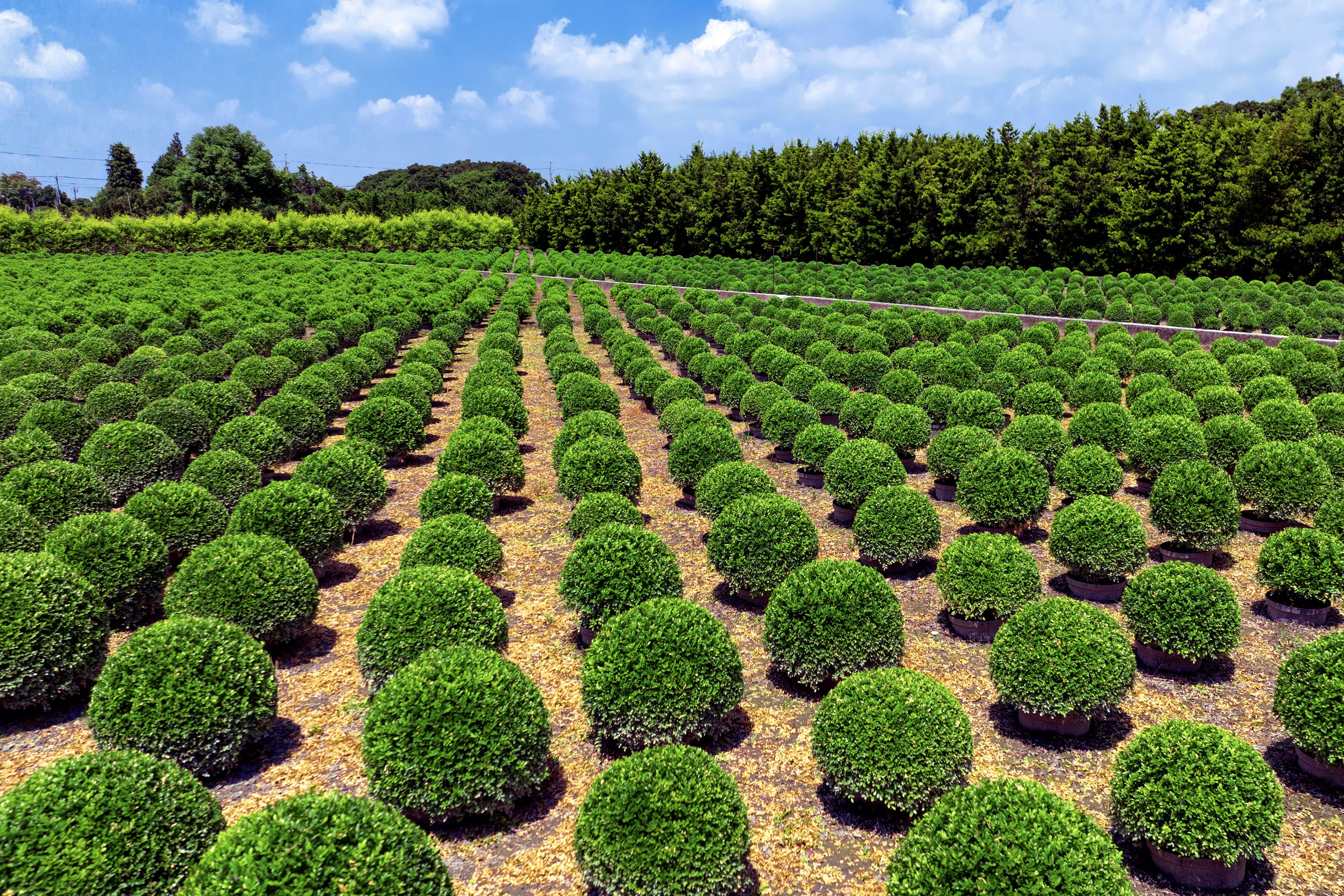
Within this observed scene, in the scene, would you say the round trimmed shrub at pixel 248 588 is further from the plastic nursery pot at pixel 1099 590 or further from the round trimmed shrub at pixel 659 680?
the plastic nursery pot at pixel 1099 590

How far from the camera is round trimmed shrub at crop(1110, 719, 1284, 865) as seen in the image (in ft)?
23.2

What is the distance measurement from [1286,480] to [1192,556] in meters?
2.55

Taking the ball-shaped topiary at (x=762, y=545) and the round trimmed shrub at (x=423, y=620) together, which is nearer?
the round trimmed shrub at (x=423, y=620)

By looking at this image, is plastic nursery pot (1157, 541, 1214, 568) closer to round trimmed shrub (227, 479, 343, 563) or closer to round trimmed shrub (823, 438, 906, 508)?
round trimmed shrub (823, 438, 906, 508)

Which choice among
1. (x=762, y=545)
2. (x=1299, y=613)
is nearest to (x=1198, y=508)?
(x=1299, y=613)

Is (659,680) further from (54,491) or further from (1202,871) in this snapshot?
(54,491)

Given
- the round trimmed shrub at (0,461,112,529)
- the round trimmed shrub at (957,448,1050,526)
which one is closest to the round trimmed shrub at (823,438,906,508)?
the round trimmed shrub at (957,448,1050,526)

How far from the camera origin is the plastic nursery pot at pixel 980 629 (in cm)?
1200

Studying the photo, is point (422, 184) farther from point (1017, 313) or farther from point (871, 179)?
point (1017, 313)

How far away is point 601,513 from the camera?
13.6 metres

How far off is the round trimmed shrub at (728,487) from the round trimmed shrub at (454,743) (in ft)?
21.6

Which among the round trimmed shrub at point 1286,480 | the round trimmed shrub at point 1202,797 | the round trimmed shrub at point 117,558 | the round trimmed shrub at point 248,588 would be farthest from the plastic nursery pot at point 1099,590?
the round trimmed shrub at point 117,558

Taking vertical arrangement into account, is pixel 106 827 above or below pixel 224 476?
below

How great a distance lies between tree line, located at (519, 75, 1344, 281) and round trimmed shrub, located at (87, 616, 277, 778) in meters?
53.9
